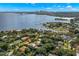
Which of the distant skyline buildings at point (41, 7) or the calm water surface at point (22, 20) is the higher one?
the distant skyline buildings at point (41, 7)

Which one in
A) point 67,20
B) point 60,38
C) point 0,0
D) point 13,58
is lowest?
point 13,58

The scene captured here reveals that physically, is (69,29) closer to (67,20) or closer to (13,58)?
(67,20)

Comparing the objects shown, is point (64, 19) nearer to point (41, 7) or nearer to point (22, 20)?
point (41, 7)

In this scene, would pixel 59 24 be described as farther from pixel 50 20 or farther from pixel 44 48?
pixel 44 48

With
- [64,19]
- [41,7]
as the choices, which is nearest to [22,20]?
[41,7]

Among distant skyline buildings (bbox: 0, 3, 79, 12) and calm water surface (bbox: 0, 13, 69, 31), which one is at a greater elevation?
distant skyline buildings (bbox: 0, 3, 79, 12)

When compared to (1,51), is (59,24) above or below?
above

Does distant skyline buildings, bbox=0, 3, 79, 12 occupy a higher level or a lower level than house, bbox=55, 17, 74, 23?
higher

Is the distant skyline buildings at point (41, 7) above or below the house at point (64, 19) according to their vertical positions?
above

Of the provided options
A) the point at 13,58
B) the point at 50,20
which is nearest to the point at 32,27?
the point at 50,20
